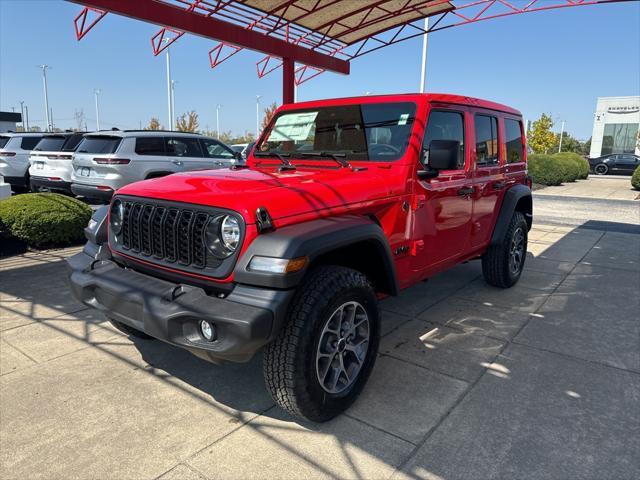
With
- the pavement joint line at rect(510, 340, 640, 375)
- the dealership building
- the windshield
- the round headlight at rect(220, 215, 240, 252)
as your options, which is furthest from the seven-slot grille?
the dealership building

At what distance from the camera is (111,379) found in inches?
122

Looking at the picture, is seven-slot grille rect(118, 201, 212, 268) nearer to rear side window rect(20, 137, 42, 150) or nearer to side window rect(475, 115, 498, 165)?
side window rect(475, 115, 498, 165)

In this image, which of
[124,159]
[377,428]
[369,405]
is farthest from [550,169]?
[377,428]

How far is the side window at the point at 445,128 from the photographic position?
3.50 meters

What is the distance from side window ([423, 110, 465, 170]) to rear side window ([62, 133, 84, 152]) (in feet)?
29.7

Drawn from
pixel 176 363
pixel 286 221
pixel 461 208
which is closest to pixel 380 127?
pixel 461 208

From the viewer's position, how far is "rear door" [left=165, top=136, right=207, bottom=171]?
922 centimetres

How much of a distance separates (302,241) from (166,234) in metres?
0.86

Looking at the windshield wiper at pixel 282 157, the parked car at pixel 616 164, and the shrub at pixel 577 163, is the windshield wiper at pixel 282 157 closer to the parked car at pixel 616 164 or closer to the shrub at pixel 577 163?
the shrub at pixel 577 163

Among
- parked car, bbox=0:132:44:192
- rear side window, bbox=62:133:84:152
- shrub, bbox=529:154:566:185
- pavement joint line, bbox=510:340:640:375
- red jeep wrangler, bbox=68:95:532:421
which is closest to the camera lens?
red jeep wrangler, bbox=68:95:532:421

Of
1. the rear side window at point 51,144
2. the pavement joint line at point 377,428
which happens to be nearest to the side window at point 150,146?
the rear side window at point 51,144

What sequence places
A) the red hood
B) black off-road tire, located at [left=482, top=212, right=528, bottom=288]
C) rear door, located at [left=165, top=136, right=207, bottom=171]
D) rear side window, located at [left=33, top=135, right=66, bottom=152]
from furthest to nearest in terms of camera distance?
rear side window, located at [left=33, top=135, right=66, bottom=152]
rear door, located at [left=165, top=136, right=207, bottom=171]
black off-road tire, located at [left=482, top=212, right=528, bottom=288]
the red hood

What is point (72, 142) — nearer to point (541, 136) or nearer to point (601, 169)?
point (601, 169)

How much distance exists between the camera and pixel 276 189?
8.52ft
